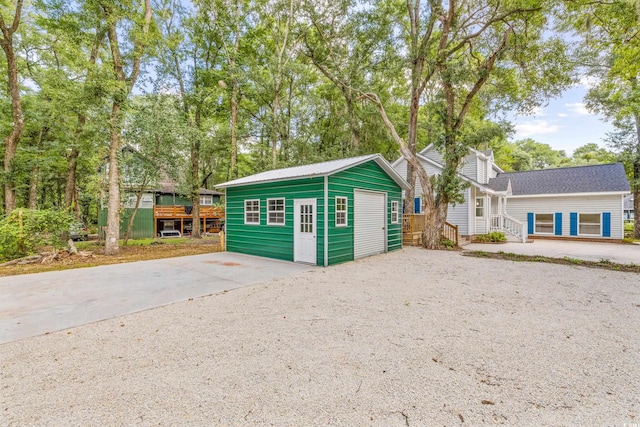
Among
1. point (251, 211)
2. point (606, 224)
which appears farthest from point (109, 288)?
point (606, 224)

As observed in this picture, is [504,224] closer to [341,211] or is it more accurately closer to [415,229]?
[415,229]

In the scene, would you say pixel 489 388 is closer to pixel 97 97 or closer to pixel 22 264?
pixel 22 264

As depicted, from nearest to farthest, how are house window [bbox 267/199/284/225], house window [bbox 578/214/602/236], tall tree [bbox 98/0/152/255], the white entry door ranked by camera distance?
the white entry door < house window [bbox 267/199/284/225] < tall tree [bbox 98/0/152/255] < house window [bbox 578/214/602/236]

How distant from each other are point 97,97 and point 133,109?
110 cm

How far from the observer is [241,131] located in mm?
17672

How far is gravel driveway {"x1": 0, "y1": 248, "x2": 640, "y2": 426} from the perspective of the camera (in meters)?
1.94

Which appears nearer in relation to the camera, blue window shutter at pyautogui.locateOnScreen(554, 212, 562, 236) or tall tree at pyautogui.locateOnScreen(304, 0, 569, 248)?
tall tree at pyautogui.locateOnScreen(304, 0, 569, 248)

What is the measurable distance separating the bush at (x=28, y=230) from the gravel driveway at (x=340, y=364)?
7.33 m

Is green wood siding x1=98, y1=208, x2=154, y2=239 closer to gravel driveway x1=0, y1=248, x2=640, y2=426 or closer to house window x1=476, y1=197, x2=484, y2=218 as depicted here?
gravel driveway x1=0, y1=248, x2=640, y2=426

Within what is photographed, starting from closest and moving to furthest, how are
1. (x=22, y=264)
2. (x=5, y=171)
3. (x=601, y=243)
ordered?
(x=22, y=264), (x=5, y=171), (x=601, y=243)

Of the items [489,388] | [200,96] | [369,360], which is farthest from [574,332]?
[200,96]

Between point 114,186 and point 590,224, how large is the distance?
21.4 metres

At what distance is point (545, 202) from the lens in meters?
14.8

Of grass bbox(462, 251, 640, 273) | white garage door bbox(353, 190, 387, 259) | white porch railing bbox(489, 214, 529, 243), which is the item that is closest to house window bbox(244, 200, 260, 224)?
white garage door bbox(353, 190, 387, 259)
